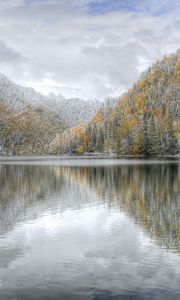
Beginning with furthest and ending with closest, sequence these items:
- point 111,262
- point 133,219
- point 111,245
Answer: point 133,219 < point 111,245 < point 111,262

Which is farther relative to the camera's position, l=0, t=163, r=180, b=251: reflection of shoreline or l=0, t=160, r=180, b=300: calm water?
l=0, t=163, r=180, b=251: reflection of shoreline

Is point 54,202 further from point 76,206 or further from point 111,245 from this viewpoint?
point 111,245

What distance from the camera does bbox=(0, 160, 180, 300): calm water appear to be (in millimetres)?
23016

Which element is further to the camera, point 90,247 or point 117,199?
point 117,199

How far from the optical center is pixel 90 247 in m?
32.5

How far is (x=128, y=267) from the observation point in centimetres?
2684

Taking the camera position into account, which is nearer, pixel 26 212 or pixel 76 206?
pixel 26 212

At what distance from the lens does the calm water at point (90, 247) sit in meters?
23.0

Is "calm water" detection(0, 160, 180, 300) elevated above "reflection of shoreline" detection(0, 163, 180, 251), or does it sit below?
below

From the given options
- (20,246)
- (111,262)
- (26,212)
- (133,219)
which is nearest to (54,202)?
(26,212)

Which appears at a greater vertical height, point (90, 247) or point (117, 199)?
point (117, 199)

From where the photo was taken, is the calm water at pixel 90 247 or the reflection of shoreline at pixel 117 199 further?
the reflection of shoreline at pixel 117 199

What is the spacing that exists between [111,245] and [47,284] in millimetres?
10195

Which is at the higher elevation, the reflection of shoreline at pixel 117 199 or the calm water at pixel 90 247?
the reflection of shoreline at pixel 117 199
